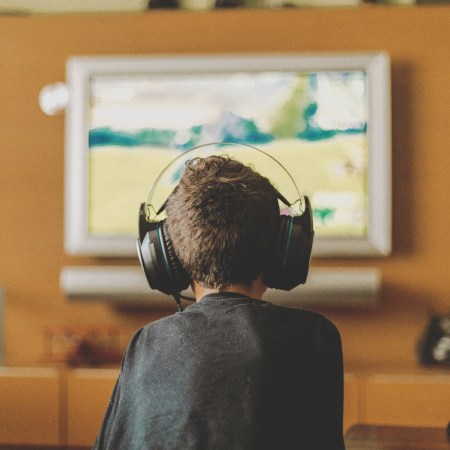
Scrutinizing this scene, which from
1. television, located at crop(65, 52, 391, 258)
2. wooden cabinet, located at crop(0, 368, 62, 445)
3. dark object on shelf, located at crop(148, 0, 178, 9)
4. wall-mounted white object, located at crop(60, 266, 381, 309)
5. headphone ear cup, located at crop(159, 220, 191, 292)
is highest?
dark object on shelf, located at crop(148, 0, 178, 9)

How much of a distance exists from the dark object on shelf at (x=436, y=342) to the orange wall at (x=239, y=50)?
0.53 ft

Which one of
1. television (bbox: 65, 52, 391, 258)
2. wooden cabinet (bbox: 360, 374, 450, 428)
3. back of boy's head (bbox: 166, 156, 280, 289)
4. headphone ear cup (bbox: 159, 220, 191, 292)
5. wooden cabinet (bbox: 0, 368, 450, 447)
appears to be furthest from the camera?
television (bbox: 65, 52, 391, 258)

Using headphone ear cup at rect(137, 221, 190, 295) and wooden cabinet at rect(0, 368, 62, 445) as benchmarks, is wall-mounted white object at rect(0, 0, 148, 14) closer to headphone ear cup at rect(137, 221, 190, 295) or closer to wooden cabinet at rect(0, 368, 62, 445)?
wooden cabinet at rect(0, 368, 62, 445)

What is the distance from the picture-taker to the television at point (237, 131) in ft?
9.39

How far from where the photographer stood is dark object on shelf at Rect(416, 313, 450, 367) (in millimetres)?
2729

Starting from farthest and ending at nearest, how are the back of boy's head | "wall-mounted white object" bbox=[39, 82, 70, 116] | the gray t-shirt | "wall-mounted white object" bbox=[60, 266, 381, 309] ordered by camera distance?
"wall-mounted white object" bbox=[39, 82, 70, 116] < "wall-mounted white object" bbox=[60, 266, 381, 309] < the back of boy's head < the gray t-shirt

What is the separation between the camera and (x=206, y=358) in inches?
42.4

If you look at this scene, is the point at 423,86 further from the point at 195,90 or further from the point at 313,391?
the point at 313,391

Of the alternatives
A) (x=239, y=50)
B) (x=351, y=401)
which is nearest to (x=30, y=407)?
(x=351, y=401)


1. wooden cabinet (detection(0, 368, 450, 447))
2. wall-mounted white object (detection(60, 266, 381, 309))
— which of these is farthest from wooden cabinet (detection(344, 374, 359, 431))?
wall-mounted white object (detection(60, 266, 381, 309))

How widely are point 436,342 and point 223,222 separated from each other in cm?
185

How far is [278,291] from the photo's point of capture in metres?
2.79

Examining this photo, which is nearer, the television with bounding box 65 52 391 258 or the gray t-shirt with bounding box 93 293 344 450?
the gray t-shirt with bounding box 93 293 344 450

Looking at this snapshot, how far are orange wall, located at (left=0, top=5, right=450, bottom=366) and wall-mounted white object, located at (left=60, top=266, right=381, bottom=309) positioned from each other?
17 centimetres
